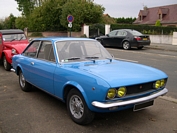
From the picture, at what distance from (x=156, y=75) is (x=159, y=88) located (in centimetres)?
26

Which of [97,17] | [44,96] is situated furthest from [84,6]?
[44,96]

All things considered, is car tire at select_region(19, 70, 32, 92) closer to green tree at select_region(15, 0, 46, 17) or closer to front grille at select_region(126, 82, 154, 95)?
front grille at select_region(126, 82, 154, 95)

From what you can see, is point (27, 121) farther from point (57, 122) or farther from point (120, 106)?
point (120, 106)

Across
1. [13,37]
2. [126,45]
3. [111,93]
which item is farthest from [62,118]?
[126,45]

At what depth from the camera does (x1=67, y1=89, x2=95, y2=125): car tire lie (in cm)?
384

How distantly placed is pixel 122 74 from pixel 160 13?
2118 inches

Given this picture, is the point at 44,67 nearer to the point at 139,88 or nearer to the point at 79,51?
the point at 79,51

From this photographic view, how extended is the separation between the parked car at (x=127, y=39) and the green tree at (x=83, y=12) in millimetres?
14569

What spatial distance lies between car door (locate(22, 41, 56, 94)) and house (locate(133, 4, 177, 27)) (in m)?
48.4

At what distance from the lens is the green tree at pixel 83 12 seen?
1282 inches

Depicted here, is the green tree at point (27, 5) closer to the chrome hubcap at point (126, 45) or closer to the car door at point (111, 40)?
the car door at point (111, 40)

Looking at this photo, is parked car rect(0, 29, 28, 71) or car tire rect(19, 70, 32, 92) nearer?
car tire rect(19, 70, 32, 92)

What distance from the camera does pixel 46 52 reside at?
204 inches

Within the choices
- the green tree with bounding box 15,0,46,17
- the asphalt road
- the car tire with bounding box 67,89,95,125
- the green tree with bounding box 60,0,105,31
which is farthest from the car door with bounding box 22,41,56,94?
the green tree with bounding box 15,0,46,17
